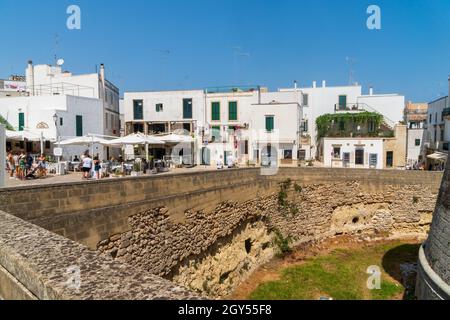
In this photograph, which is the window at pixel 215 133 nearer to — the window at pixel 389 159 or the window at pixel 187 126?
the window at pixel 187 126

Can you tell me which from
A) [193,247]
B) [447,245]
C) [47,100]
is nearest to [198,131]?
[47,100]

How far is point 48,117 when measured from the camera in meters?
22.7

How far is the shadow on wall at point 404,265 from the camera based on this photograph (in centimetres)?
1348

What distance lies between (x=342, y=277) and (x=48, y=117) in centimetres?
2124

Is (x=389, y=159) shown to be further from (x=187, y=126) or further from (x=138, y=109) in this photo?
(x=138, y=109)

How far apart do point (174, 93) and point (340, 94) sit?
1684 cm

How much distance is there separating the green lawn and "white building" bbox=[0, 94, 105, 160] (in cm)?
1668

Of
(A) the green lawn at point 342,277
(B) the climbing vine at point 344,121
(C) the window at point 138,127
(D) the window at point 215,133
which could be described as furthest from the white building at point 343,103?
(A) the green lawn at point 342,277

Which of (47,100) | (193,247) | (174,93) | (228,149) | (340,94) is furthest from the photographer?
(340,94)

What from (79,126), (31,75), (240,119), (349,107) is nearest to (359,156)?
(349,107)

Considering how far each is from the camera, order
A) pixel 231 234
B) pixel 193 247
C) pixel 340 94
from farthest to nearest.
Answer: pixel 340 94
pixel 231 234
pixel 193 247

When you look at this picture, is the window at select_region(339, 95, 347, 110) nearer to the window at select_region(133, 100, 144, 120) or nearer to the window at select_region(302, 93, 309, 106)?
the window at select_region(302, 93, 309, 106)
